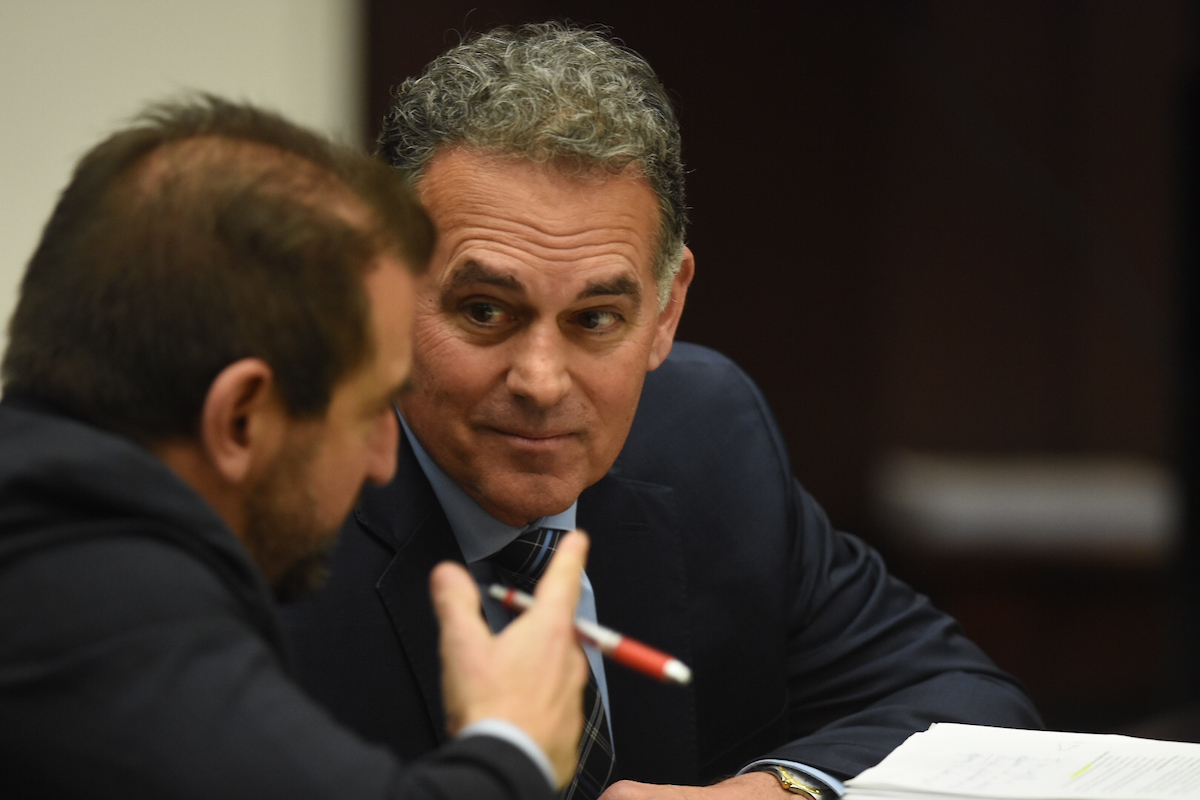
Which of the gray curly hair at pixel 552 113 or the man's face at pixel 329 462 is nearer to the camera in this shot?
the man's face at pixel 329 462

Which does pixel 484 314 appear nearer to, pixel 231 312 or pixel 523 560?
pixel 523 560

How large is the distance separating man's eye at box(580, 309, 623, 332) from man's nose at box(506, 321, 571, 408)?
0.06 meters

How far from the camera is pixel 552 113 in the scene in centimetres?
167

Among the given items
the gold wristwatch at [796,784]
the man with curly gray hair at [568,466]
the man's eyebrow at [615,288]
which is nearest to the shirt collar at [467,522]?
the man with curly gray hair at [568,466]

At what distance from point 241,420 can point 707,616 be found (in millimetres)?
1094

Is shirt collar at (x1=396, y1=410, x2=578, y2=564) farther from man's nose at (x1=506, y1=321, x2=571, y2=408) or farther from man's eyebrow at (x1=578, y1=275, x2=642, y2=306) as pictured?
man's eyebrow at (x1=578, y1=275, x2=642, y2=306)

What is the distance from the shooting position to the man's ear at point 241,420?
1.03 metres

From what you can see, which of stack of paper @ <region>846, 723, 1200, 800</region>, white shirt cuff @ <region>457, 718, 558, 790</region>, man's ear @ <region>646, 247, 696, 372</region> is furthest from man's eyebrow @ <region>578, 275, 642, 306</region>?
white shirt cuff @ <region>457, 718, 558, 790</region>

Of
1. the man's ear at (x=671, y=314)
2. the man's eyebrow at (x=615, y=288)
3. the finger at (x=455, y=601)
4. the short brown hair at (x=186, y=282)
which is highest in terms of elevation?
the short brown hair at (x=186, y=282)

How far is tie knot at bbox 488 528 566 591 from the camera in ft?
5.76

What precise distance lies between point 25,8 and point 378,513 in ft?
8.39

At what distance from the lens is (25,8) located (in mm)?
3676

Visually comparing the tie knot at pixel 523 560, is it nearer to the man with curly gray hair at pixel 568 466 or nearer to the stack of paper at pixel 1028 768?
the man with curly gray hair at pixel 568 466

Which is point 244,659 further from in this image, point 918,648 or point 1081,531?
point 1081,531
